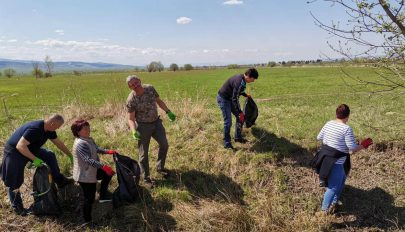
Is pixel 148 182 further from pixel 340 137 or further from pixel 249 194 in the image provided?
pixel 340 137

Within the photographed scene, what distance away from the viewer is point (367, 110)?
933 centimetres

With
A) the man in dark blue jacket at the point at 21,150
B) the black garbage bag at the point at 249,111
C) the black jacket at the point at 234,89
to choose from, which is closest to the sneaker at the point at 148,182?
the man in dark blue jacket at the point at 21,150

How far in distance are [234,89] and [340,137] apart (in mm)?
2269

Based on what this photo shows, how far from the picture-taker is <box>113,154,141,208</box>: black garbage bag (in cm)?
537

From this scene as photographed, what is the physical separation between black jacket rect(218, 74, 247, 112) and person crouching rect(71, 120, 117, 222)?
8.36 feet

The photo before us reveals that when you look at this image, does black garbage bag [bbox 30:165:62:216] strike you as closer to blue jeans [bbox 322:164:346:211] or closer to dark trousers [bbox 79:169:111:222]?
dark trousers [bbox 79:169:111:222]

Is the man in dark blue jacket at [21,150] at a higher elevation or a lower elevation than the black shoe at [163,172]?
higher

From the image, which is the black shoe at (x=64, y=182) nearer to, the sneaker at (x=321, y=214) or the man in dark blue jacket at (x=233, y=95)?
the man in dark blue jacket at (x=233, y=95)

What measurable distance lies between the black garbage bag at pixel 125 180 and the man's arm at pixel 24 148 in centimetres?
120

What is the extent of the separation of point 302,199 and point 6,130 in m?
7.52

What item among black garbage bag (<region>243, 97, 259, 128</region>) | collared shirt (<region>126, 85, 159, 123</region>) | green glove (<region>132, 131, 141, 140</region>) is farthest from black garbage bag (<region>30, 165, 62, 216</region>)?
black garbage bag (<region>243, 97, 259, 128</region>)

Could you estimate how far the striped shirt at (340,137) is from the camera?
4621 mm

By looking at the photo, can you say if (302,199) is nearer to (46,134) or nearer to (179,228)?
(179,228)

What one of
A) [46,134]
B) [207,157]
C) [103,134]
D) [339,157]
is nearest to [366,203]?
[339,157]
